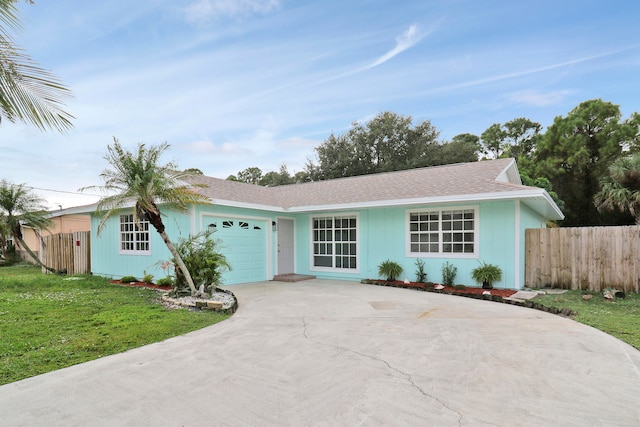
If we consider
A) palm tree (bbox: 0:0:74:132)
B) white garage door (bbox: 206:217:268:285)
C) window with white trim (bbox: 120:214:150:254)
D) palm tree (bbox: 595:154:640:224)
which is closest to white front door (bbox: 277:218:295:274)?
white garage door (bbox: 206:217:268:285)

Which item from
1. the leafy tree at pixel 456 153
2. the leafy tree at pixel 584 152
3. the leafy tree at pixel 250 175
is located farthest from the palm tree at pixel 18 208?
the leafy tree at pixel 584 152

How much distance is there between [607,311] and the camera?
684 cm

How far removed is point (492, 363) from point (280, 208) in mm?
8753

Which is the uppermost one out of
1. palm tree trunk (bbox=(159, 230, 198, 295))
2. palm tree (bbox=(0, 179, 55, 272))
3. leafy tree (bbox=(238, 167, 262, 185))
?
leafy tree (bbox=(238, 167, 262, 185))

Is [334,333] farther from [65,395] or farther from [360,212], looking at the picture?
[360,212]

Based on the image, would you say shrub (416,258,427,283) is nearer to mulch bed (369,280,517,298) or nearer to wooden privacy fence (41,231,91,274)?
mulch bed (369,280,517,298)

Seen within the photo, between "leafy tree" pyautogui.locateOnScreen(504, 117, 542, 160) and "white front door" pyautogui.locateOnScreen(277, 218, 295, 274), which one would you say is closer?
"white front door" pyautogui.locateOnScreen(277, 218, 295, 274)

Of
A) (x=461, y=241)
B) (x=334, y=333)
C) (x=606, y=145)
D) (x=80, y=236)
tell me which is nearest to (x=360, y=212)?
(x=461, y=241)

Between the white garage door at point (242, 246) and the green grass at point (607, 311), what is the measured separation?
787cm

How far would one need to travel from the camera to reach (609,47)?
10.5 meters

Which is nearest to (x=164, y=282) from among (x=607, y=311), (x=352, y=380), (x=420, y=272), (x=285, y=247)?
(x=285, y=247)

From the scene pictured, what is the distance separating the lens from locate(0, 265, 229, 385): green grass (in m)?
4.10

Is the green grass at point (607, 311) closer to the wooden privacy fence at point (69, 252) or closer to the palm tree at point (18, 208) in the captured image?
the wooden privacy fence at point (69, 252)

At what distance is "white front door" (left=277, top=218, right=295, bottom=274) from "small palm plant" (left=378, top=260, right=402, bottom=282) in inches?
138
